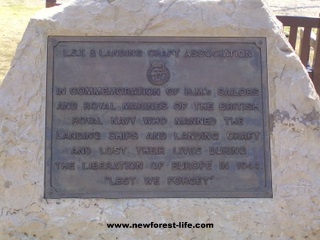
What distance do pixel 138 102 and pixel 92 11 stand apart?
659 millimetres

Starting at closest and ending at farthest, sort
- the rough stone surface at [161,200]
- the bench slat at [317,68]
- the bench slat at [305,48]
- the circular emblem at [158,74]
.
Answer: the rough stone surface at [161,200]
the circular emblem at [158,74]
the bench slat at [317,68]
the bench slat at [305,48]

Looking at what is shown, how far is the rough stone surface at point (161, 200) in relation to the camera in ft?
10.5

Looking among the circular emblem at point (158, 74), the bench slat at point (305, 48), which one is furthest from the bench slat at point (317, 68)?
the circular emblem at point (158, 74)

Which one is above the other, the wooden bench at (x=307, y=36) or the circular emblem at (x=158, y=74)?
the wooden bench at (x=307, y=36)

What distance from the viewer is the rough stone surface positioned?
126 inches

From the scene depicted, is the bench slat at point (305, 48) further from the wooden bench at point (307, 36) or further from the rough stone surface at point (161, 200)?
the rough stone surface at point (161, 200)

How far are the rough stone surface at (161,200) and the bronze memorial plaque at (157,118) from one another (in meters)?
0.06

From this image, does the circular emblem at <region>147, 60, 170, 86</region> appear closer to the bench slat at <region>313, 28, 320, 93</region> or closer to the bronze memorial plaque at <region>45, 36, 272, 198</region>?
the bronze memorial plaque at <region>45, 36, 272, 198</region>

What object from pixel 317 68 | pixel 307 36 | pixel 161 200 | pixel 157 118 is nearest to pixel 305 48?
pixel 307 36

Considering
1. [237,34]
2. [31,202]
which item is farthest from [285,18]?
[31,202]

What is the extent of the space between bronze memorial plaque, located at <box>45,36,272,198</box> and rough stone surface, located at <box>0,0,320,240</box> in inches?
2.4

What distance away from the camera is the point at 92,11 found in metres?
3.34

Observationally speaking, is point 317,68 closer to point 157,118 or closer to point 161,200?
point 157,118

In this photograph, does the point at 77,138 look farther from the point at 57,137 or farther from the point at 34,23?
the point at 34,23
